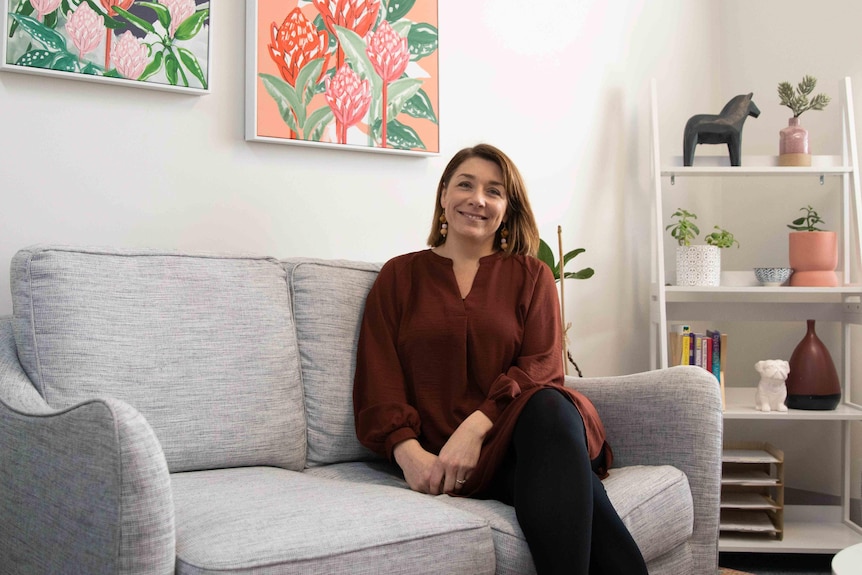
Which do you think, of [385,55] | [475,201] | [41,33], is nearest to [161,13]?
[41,33]

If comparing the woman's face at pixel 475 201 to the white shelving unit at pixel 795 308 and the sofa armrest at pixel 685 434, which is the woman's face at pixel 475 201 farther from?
A: the white shelving unit at pixel 795 308

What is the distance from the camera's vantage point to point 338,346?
211 cm

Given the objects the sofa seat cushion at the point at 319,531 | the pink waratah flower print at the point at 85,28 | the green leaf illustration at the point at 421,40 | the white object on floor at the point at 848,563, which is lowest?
the white object on floor at the point at 848,563

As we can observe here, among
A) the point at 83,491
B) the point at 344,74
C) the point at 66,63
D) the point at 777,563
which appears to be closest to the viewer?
the point at 83,491

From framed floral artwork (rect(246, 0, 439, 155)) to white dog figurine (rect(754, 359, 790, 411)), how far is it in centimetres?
126

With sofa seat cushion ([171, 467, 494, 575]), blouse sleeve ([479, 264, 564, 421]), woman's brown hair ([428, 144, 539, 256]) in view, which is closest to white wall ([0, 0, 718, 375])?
woman's brown hair ([428, 144, 539, 256])

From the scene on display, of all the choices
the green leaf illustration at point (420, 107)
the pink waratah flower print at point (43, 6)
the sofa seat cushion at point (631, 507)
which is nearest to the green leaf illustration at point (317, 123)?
the green leaf illustration at point (420, 107)

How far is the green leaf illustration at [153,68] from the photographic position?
2193 millimetres

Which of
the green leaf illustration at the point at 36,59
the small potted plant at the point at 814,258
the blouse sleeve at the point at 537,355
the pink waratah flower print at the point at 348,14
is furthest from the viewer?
the small potted plant at the point at 814,258

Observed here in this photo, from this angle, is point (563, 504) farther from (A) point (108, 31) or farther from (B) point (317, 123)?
(A) point (108, 31)

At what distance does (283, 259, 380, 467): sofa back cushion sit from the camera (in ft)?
6.72

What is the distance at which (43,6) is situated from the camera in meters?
2.06

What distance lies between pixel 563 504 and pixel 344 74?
146cm

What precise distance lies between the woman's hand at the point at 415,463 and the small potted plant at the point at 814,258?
1643 millimetres
